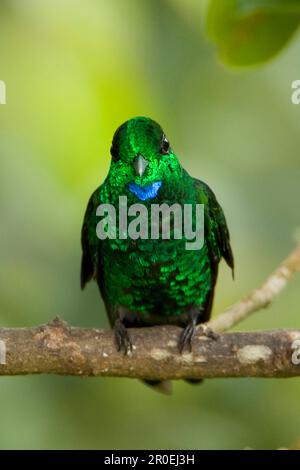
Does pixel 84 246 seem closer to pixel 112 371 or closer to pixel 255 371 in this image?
pixel 112 371

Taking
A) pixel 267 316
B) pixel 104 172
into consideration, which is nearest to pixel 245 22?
pixel 104 172

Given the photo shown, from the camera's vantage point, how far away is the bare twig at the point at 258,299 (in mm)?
3650

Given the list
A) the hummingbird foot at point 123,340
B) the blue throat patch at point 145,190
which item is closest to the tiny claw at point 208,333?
the hummingbird foot at point 123,340

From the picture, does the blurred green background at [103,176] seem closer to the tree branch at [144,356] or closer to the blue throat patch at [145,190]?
the blue throat patch at [145,190]

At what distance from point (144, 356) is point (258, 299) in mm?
536

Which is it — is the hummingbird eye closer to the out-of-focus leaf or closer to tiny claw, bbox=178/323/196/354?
the out-of-focus leaf

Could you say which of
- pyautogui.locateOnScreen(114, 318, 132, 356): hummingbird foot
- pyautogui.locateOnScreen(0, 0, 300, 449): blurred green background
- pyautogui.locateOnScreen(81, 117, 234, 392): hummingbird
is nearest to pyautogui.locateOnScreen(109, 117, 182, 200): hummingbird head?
pyautogui.locateOnScreen(81, 117, 234, 392): hummingbird

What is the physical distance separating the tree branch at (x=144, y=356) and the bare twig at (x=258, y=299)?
0.24 metres

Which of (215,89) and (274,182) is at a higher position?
(215,89)

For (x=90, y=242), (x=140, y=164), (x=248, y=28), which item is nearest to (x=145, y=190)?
(x=140, y=164)

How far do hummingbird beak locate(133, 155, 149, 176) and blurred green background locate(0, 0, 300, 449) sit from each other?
0.99 metres

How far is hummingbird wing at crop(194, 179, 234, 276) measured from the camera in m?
3.99

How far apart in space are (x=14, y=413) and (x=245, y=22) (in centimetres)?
233

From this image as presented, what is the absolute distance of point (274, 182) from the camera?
5.31 meters
